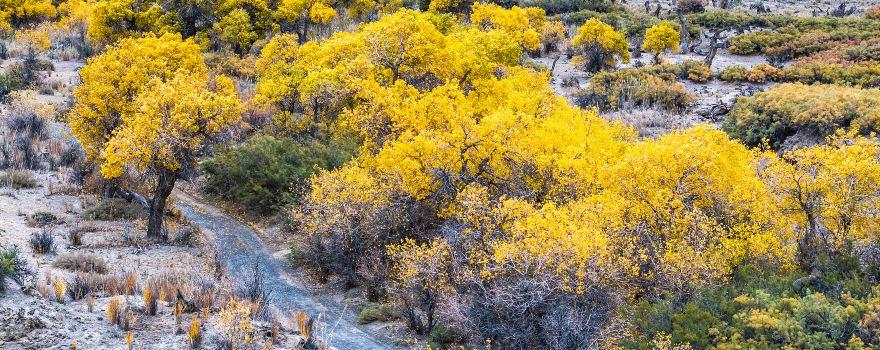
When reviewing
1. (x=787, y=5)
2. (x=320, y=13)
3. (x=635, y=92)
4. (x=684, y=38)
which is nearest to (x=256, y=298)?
(x=635, y=92)

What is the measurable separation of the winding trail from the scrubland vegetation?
5.1 inches

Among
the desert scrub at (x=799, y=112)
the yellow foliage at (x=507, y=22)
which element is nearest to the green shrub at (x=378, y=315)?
the yellow foliage at (x=507, y=22)

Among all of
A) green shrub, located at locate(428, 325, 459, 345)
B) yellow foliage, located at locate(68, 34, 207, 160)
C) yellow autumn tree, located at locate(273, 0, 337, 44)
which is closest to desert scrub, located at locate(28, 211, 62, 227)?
yellow foliage, located at locate(68, 34, 207, 160)

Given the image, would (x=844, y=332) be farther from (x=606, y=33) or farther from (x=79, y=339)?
(x=606, y=33)

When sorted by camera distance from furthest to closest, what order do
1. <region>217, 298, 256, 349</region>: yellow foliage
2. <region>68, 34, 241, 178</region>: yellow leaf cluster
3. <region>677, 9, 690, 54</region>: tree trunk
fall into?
1. <region>677, 9, 690, 54</region>: tree trunk
2. <region>68, 34, 241, 178</region>: yellow leaf cluster
3. <region>217, 298, 256, 349</region>: yellow foliage

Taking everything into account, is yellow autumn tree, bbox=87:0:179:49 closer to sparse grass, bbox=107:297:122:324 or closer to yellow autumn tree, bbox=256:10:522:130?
yellow autumn tree, bbox=256:10:522:130

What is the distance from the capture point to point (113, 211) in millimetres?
25672

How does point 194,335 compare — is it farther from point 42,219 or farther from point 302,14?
point 302,14

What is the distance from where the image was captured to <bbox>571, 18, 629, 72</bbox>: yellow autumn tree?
4850 centimetres

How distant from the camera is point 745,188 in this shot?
1866cm

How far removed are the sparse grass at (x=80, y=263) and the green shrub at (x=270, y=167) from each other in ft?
28.7

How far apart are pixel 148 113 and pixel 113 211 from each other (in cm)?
555

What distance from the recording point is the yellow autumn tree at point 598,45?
48.5 metres

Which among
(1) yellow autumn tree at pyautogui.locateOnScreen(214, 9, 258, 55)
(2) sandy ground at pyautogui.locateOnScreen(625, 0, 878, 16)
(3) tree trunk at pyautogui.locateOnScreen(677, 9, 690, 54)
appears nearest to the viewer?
(1) yellow autumn tree at pyautogui.locateOnScreen(214, 9, 258, 55)
